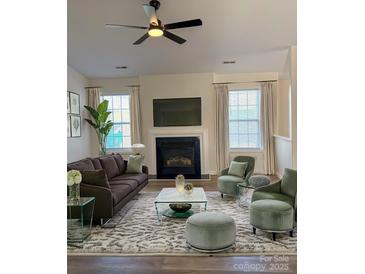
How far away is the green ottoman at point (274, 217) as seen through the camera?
3.11 metres

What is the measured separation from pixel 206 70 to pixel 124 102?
2.53m

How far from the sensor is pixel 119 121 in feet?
25.7

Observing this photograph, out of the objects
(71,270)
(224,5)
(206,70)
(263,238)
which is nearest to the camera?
(71,270)

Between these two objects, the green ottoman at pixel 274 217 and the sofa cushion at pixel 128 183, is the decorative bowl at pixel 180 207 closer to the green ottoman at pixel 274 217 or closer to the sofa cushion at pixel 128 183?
the sofa cushion at pixel 128 183

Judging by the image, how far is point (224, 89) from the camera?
7164 mm

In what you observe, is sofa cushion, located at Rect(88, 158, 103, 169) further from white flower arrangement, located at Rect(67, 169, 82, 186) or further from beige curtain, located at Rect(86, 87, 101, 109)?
beige curtain, located at Rect(86, 87, 101, 109)

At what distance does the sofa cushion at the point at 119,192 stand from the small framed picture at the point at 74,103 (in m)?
3.32

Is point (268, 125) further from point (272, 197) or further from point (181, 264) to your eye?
point (181, 264)

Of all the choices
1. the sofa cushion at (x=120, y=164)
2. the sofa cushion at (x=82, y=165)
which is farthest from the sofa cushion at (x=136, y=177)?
the sofa cushion at (x=82, y=165)

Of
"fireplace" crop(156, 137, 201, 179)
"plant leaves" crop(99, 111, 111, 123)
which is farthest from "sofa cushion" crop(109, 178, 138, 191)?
"plant leaves" crop(99, 111, 111, 123)

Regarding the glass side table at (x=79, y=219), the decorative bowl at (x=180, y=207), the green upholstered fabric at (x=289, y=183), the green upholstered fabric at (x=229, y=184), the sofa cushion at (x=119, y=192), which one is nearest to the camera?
the glass side table at (x=79, y=219)

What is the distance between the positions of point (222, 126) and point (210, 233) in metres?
4.64
